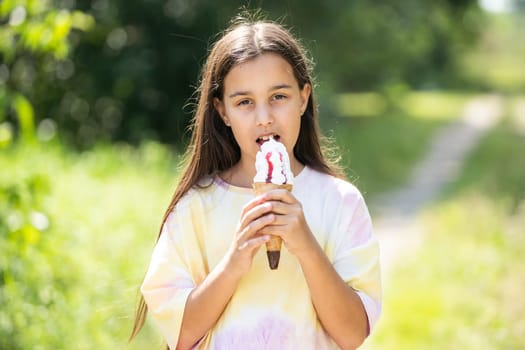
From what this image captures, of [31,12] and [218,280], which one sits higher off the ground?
[31,12]

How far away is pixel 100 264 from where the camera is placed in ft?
17.9

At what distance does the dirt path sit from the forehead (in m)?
5.06

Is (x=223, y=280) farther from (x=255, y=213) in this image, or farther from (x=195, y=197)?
(x=195, y=197)

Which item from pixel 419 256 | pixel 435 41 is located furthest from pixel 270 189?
pixel 435 41

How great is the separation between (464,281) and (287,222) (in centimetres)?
434

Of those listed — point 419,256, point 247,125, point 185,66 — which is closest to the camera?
point 247,125

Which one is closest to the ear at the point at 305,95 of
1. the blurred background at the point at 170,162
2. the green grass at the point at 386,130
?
the blurred background at the point at 170,162

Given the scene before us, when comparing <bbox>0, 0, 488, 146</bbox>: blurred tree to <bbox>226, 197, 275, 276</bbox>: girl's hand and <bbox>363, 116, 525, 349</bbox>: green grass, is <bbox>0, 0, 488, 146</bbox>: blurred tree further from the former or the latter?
<bbox>226, 197, 275, 276</bbox>: girl's hand

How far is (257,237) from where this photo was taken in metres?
2.34

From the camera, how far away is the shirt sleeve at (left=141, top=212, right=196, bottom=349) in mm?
2484

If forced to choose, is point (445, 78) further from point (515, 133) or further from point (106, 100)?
point (106, 100)

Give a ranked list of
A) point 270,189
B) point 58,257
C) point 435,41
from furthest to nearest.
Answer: point 435,41 < point 58,257 < point 270,189

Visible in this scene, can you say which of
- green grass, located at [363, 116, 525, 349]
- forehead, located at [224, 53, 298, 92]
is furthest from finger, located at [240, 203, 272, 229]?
green grass, located at [363, 116, 525, 349]

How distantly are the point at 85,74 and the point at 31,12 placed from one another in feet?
27.1
